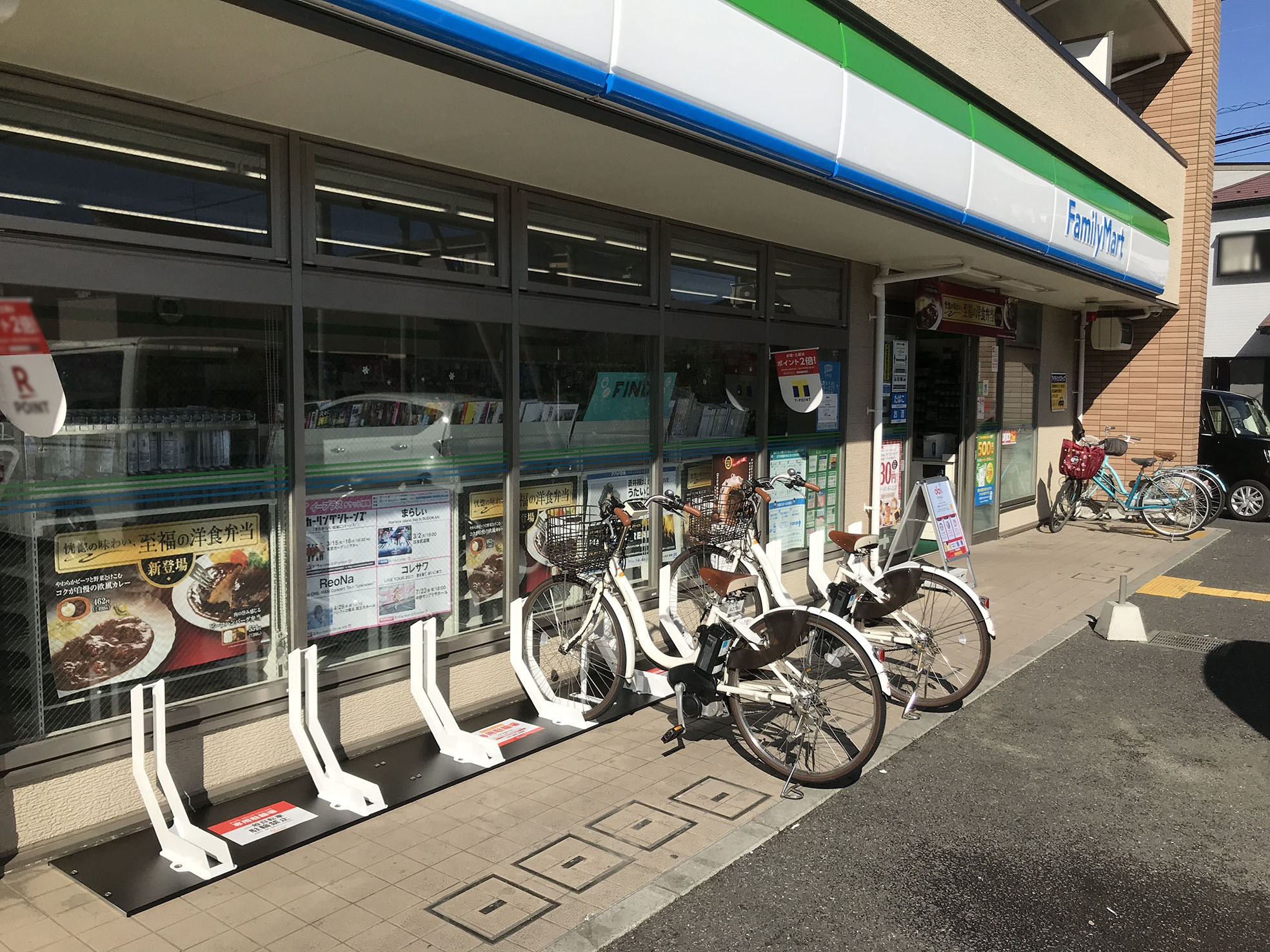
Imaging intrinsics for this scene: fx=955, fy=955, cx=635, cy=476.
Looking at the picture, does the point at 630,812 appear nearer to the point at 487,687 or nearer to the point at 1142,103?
the point at 487,687

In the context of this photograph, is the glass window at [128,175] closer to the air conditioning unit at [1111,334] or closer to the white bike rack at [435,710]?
the white bike rack at [435,710]

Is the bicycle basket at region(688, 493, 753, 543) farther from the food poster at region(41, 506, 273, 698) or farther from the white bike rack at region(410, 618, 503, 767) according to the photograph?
the food poster at region(41, 506, 273, 698)

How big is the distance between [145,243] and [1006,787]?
4.63 m

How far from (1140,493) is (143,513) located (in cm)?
→ 1293

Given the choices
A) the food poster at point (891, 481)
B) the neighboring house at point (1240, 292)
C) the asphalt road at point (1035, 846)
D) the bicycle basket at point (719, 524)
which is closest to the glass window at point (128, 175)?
the bicycle basket at point (719, 524)

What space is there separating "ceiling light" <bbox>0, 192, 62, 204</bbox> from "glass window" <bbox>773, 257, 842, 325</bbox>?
5286 mm

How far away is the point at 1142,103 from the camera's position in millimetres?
14820

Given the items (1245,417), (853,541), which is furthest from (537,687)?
(1245,417)

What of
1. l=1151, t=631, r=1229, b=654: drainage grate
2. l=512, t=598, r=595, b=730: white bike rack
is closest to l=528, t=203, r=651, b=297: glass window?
l=512, t=598, r=595, b=730: white bike rack

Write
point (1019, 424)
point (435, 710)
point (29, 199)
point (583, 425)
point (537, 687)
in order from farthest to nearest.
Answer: point (1019, 424)
point (583, 425)
point (537, 687)
point (435, 710)
point (29, 199)

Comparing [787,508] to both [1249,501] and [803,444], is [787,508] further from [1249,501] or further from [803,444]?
[1249,501]

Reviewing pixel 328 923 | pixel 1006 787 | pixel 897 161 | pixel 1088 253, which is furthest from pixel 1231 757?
pixel 1088 253

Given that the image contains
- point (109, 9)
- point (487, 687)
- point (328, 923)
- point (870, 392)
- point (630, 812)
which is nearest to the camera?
point (109, 9)

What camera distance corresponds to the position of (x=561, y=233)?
19.1 ft
